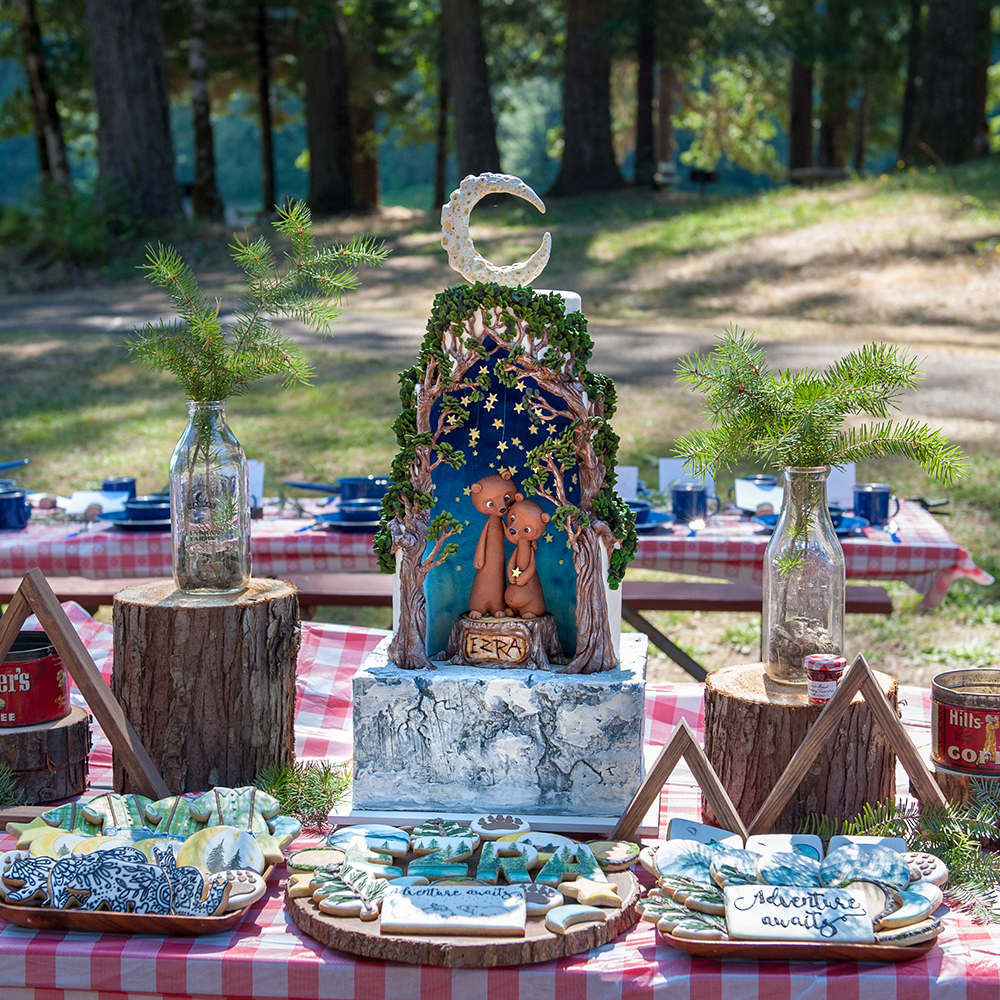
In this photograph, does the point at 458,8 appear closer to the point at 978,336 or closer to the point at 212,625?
the point at 978,336

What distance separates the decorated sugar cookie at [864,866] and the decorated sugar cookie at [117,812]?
1162 millimetres

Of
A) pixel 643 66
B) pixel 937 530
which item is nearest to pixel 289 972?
pixel 937 530

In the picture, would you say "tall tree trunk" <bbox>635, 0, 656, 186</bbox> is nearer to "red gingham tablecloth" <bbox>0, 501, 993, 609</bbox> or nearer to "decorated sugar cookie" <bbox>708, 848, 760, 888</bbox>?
"red gingham tablecloth" <bbox>0, 501, 993, 609</bbox>

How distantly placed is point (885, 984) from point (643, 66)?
18774 millimetres

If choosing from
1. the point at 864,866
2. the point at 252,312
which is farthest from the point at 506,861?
the point at 252,312

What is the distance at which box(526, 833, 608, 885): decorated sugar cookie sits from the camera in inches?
84.0

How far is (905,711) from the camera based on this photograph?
10.9ft

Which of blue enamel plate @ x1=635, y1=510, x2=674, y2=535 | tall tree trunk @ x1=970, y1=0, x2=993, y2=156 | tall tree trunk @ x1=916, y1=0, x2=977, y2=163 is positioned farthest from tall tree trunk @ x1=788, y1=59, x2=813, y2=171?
blue enamel plate @ x1=635, y1=510, x2=674, y2=535

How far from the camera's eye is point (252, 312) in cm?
288

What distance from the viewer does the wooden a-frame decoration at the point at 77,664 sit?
99.0 inches

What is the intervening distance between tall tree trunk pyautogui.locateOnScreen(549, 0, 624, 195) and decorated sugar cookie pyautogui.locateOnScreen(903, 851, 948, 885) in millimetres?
16881

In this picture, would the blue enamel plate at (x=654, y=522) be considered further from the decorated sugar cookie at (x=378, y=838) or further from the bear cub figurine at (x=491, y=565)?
the decorated sugar cookie at (x=378, y=838)

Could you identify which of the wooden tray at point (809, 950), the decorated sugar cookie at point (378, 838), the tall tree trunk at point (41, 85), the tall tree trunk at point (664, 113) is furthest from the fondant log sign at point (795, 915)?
the tall tree trunk at point (664, 113)

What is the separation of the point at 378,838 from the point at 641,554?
2.07 m
